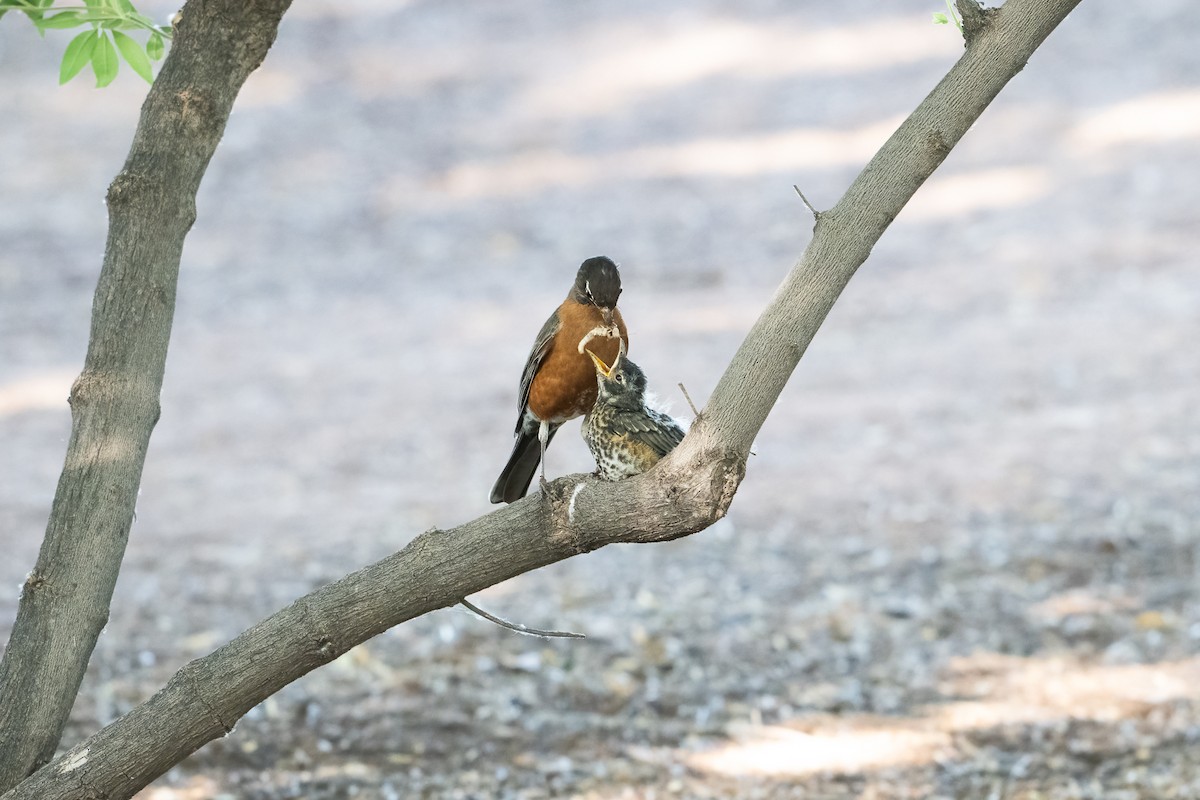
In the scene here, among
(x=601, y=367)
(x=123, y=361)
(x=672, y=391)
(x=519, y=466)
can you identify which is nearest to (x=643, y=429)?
(x=601, y=367)

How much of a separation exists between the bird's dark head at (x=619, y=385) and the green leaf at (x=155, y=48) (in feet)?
4.16

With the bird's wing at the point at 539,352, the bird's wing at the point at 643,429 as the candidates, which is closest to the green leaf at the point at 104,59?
the bird's wing at the point at 539,352

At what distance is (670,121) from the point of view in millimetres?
14086

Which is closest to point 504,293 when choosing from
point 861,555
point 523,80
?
point 523,80

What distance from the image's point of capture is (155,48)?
3354mm

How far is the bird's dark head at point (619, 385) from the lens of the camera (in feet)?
9.96

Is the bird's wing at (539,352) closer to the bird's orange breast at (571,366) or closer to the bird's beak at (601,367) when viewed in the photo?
the bird's orange breast at (571,366)

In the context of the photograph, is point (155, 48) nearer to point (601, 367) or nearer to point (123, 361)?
point (123, 361)

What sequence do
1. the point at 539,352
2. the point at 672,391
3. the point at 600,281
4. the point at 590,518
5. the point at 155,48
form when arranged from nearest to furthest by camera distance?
the point at 590,518
the point at 600,281
the point at 539,352
the point at 155,48
the point at 672,391

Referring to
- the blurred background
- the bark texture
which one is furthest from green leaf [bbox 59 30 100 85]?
the blurred background

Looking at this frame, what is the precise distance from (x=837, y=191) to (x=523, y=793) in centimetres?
847

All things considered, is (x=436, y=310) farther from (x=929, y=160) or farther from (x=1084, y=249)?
(x=929, y=160)

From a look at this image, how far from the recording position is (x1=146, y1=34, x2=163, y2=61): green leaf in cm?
333

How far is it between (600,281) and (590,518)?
53 centimetres
